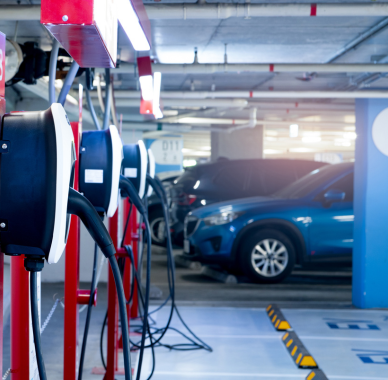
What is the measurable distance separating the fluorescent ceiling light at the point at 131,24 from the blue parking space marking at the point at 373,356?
3.02 metres

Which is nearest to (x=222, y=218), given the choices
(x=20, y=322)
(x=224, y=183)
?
(x=224, y=183)

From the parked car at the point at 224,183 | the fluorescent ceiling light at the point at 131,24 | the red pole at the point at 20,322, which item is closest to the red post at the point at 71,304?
the red pole at the point at 20,322

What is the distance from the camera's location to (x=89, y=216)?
4.28 ft

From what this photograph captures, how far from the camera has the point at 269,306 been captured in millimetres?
5422

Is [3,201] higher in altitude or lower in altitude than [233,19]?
lower

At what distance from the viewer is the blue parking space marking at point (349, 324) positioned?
16.0 feet

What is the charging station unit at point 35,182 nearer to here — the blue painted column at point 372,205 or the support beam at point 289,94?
the support beam at point 289,94

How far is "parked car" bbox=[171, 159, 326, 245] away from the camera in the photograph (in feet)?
28.5

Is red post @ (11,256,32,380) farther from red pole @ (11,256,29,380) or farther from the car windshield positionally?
the car windshield

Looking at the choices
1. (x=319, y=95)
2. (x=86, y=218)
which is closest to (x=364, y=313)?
(x=319, y=95)

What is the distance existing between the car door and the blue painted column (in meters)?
1.34

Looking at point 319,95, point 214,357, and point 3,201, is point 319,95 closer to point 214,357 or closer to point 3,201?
point 214,357

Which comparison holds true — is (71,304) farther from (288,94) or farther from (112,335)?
(288,94)

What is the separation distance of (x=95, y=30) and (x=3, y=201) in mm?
458
